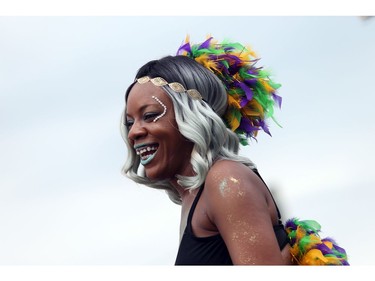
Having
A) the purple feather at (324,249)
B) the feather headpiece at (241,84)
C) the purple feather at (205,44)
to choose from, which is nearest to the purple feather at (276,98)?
the feather headpiece at (241,84)

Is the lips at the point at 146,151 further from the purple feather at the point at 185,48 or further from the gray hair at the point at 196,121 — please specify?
the purple feather at the point at 185,48

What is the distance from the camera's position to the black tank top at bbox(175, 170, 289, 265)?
3.77 meters

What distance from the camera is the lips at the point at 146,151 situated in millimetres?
4121

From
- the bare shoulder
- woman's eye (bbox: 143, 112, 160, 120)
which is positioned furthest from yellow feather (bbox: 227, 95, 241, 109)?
the bare shoulder

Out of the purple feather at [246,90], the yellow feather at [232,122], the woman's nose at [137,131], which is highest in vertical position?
the purple feather at [246,90]

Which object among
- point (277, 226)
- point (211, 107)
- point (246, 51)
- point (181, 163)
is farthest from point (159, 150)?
point (246, 51)

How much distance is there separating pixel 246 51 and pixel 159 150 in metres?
1.11

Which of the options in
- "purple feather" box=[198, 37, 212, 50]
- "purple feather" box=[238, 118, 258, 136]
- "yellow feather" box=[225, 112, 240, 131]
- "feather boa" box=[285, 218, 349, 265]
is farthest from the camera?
"purple feather" box=[198, 37, 212, 50]

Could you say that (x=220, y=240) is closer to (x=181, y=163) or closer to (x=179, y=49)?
(x=181, y=163)

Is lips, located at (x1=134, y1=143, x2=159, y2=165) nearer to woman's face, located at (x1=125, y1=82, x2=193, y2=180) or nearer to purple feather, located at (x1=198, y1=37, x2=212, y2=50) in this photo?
woman's face, located at (x1=125, y1=82, x2=193, y2=180)

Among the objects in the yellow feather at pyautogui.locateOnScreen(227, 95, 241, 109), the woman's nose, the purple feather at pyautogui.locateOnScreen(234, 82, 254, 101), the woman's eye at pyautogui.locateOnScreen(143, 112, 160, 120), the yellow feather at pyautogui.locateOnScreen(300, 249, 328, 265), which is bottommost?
the yellow feather at pyautogui.locateOnScreen(300, 249, 328, 265)

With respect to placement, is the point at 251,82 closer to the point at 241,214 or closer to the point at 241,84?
the point at 241,84

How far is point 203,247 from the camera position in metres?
3.82

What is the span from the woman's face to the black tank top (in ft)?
0.88
